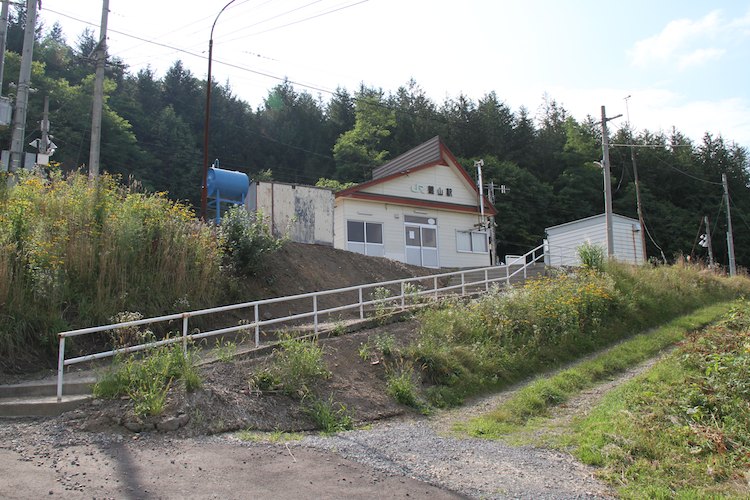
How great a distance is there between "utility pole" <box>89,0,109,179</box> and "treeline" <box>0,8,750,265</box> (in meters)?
25.6

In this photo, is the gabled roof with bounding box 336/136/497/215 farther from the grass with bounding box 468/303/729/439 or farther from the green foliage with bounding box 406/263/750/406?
the grass with bounding box 468/303/729/439

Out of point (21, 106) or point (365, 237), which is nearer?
point (21, 106)

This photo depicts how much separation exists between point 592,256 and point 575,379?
8.48m

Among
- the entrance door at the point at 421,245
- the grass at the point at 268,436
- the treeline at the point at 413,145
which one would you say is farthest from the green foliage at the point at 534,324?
the treeline at the point at 413,145

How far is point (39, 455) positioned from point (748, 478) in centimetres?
739

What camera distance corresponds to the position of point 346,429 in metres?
7.98

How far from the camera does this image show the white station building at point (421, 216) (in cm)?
2238

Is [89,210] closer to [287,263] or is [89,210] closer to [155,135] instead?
[287,263]

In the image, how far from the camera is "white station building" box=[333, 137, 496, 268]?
22375 mm

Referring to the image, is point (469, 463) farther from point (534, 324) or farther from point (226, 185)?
point (226, 185)

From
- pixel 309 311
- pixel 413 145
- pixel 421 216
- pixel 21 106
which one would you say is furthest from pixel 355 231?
pixel 413 145

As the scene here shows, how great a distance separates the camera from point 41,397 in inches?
300

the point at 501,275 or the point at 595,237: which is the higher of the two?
the point at 595,237

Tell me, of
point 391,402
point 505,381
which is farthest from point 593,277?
point 391,402
